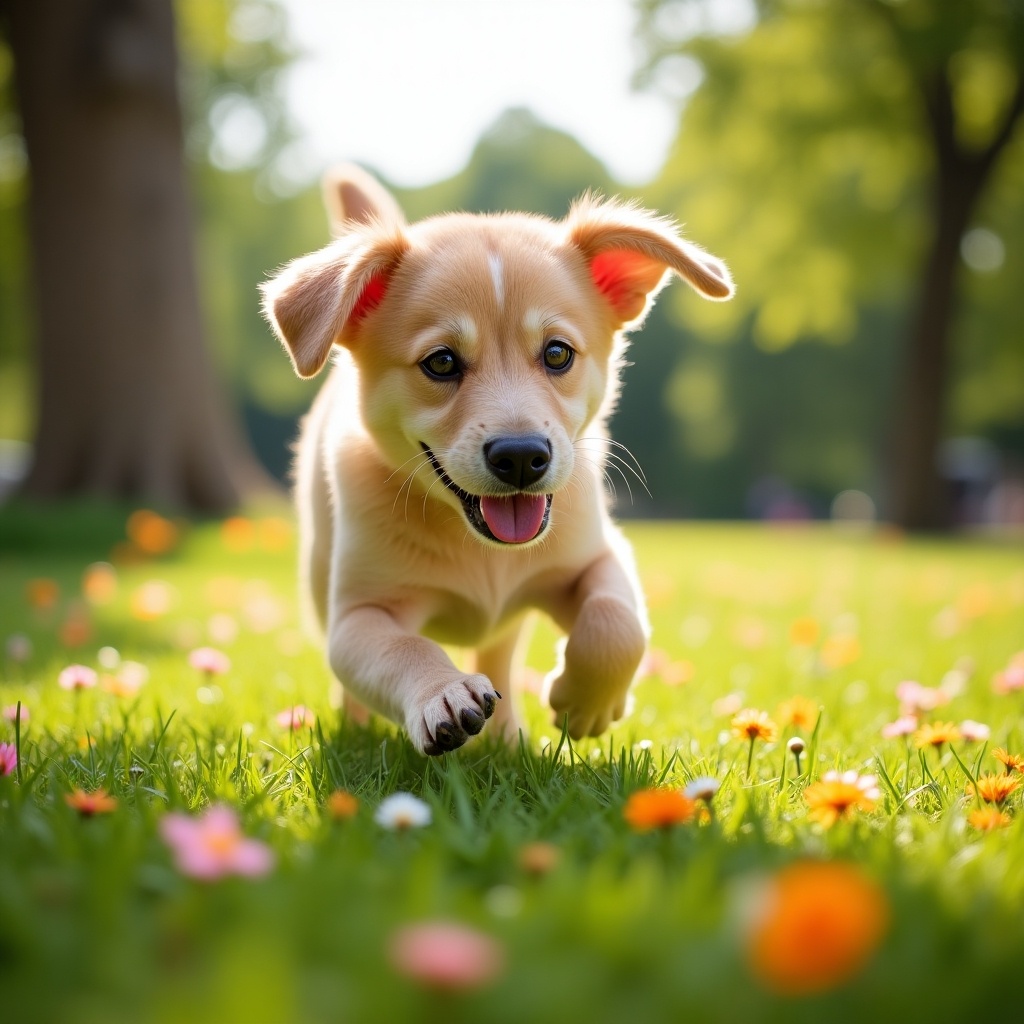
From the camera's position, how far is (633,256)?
114 inches

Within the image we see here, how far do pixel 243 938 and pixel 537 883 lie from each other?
1.36 feet

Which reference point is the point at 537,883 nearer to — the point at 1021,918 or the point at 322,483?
the point at 1021,918

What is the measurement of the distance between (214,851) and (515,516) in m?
1.31

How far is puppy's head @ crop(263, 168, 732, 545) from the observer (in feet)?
7.89

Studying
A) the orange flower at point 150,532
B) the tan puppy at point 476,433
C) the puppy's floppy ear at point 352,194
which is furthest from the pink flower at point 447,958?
the orange flower at point 150,532

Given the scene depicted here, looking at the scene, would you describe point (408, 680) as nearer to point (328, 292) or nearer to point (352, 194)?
point (328, 292)

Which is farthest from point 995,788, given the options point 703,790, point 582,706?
point 582,706

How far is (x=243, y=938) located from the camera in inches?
43.8

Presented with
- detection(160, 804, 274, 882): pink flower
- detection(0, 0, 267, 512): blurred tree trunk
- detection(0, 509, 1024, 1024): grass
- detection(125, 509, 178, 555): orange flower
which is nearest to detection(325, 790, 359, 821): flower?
A: detection(0, 509, 1024, 1024): grass

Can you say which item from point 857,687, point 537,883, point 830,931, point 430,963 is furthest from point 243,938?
point 857,687

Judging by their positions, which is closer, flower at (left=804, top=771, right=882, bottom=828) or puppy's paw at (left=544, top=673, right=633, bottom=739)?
flower at (left=804, top=771, right=882, bottom=828)

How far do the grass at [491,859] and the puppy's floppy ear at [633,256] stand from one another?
114cm

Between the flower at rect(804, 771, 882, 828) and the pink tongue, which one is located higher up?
the pink tongue

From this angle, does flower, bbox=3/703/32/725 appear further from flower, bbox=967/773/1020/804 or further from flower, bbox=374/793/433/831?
flower, bbox=967/773/1020/804
